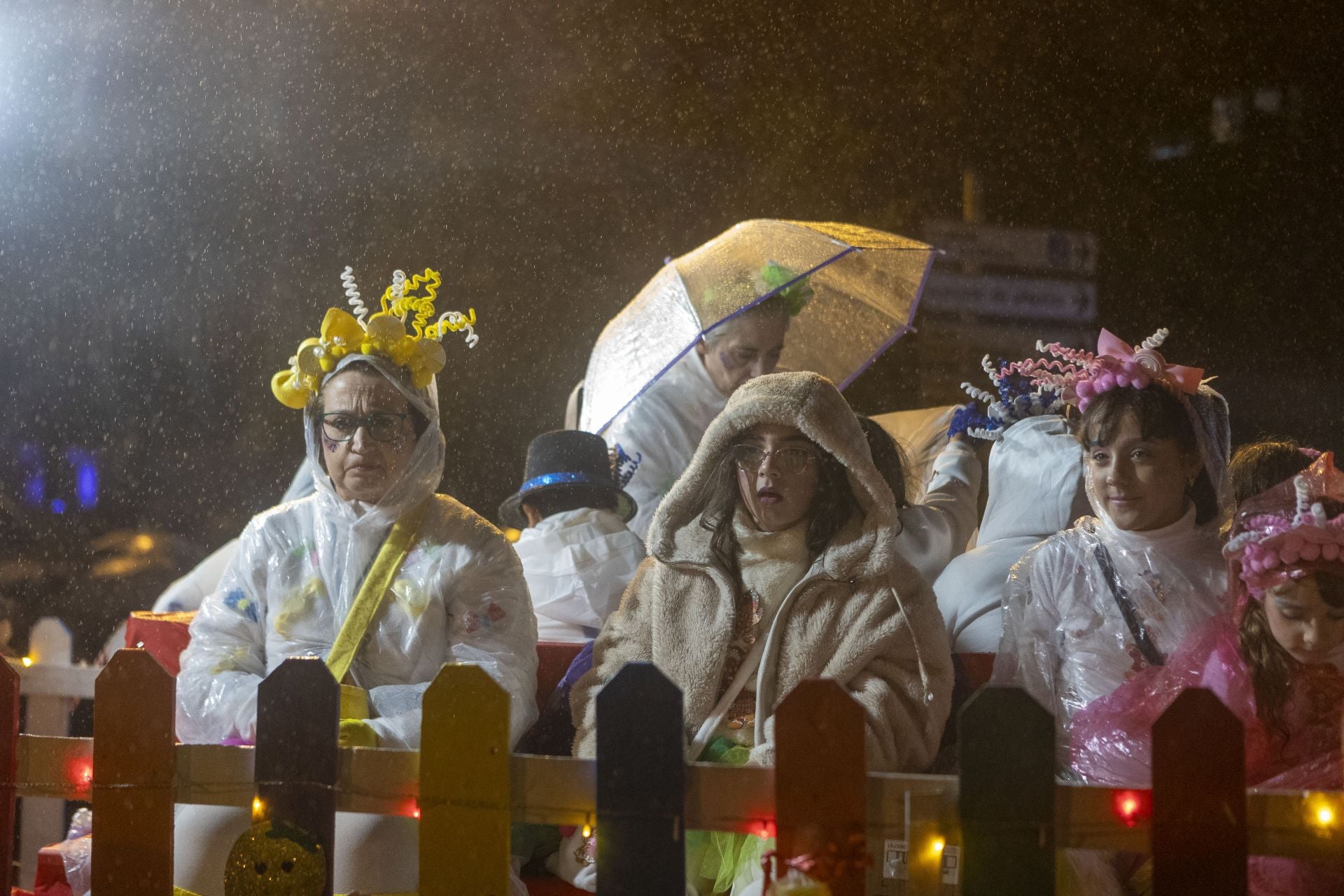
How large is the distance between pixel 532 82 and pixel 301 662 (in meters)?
5.20

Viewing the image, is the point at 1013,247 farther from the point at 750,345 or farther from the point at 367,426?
the point at 367,426

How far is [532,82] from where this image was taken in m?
6.75

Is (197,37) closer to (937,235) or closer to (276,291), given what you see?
(276,291)

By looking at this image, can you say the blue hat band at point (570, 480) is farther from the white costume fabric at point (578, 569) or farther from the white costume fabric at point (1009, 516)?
the white costume fabric at point (1009, 516)

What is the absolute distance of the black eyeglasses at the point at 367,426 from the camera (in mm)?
3139

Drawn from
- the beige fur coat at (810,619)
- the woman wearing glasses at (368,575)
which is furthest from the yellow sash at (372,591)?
the beige fur coat at (810,619)

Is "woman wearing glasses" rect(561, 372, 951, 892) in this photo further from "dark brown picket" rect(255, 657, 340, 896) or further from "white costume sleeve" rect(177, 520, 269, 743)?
"white costume sleeve" rect(177, 520, 269, 743)

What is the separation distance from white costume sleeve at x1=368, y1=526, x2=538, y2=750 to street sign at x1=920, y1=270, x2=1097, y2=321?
13.5 ft

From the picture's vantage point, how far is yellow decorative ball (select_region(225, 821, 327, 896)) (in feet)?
6.75

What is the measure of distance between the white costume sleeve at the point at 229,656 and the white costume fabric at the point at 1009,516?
5.54 ft

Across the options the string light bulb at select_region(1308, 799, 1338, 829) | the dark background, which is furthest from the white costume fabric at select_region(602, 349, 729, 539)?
the string light bulb at select_region(1308, 799, 1338, 829)

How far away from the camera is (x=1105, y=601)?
2.81 metres

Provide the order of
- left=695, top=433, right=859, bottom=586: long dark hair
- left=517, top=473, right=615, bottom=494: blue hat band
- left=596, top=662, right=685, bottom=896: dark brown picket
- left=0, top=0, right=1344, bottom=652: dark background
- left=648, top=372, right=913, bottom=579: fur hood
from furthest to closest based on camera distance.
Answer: left=0, top=0, right=1344, bottom=652: dark background, left=517, top=473, right=615, bottom=494: blue hat band, left=695, top=433, right=859, bottom=586: long dark hair, left=648, top=372, right=913, bottom=579: fur hood, left=596, top=662, right=685, bottom=896: dark brown picket

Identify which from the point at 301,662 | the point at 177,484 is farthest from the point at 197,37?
the point at 301,662
